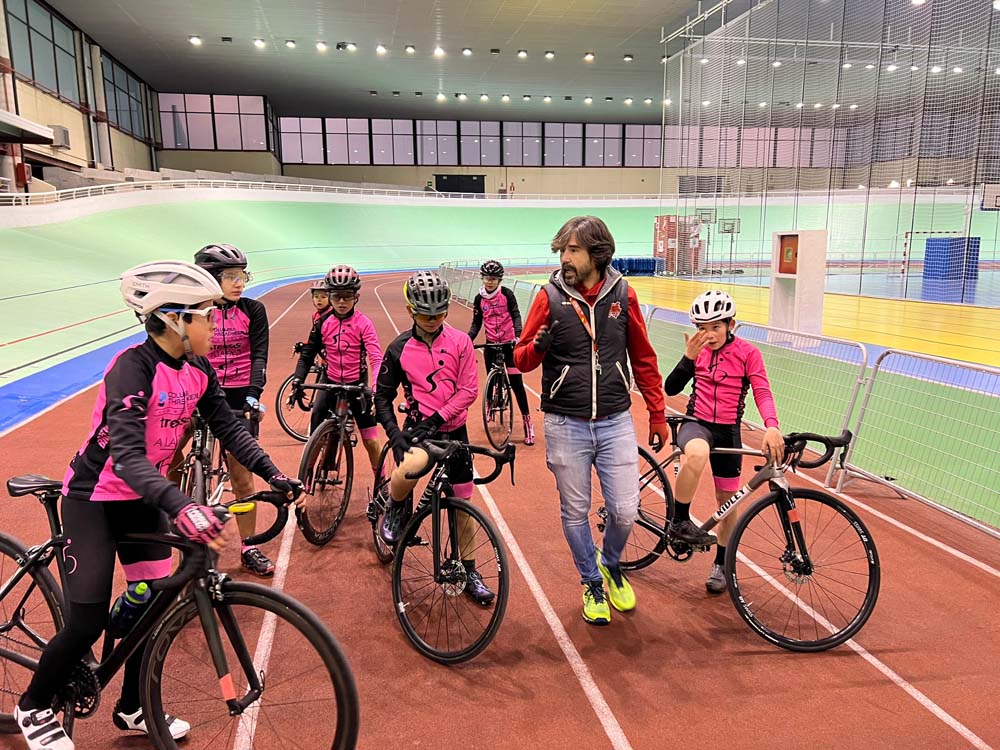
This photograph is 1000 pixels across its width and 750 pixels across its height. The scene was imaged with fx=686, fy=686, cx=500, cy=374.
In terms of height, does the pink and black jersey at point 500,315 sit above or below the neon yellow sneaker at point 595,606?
above

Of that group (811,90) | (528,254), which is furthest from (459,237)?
(811,90)

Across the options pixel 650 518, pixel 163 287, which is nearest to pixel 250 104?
pixel 650 518

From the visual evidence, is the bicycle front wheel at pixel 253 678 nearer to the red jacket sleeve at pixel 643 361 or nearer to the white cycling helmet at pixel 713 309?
the red jacket sleeve at pixel 643 361

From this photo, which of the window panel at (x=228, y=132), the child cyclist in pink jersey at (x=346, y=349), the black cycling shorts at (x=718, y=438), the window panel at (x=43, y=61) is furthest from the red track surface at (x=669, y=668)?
the window panel at (x=228, y=132)

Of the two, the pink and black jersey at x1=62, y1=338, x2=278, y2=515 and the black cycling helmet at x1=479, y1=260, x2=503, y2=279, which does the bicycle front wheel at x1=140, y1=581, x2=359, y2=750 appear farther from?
the black cycling helmet at x1=479, y1=260, x2=503, y2=279

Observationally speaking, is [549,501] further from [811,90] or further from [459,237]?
[459,237]

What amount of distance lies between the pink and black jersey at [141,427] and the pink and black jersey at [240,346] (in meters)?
1.97

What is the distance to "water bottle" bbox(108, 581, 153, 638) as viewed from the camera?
8.52ft

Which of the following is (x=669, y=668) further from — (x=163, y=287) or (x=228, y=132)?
(x=228, y=132)

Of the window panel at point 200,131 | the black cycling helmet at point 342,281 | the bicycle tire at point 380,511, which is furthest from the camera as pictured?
the window panel at point 200,131

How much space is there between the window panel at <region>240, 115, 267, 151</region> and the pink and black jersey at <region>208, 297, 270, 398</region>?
47234mm

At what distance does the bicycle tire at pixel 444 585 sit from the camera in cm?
329

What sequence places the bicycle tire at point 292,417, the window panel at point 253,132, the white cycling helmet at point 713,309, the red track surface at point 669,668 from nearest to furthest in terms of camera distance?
the red track surface at point 669,668 < the white cycling helmet at point 713,309 < the bicycle tire at point 292,417 < the window panel at point 253,132

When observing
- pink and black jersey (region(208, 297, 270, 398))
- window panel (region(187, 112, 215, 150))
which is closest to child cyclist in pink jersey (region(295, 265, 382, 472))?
pink and black jersey (region(208, 297, 270, 398))
